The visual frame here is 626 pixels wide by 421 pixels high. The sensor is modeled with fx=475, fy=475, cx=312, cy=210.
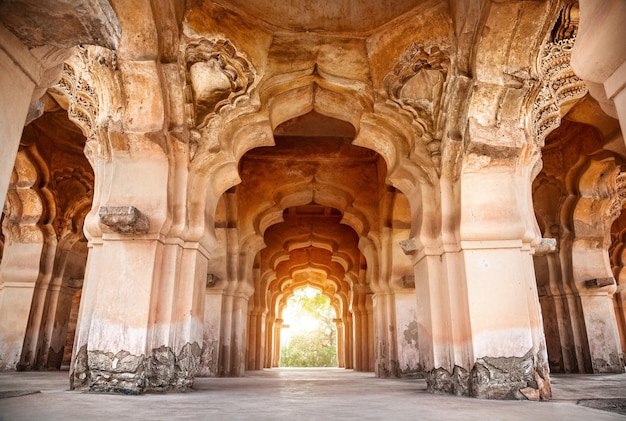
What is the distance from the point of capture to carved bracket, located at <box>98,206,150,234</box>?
4883 millimetres

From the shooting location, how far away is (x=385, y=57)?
594 centimetres

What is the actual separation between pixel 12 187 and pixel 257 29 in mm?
6836

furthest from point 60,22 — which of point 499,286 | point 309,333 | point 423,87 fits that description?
point 309,333

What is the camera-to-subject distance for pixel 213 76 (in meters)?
5.89

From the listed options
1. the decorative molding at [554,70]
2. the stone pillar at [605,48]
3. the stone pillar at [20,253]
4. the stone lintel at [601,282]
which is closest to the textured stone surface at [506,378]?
the decorative molding at [554,70]

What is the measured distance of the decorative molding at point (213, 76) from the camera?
18.4 feet

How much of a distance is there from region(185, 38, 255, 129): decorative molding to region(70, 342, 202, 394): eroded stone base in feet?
Result: 8.95

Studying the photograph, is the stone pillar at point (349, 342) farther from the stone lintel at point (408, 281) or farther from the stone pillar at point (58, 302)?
the stone pillar at point (58, 302)

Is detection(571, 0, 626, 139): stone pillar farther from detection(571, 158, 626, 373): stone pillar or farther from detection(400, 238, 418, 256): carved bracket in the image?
detection(571, 158, 626, 373): stone pillar

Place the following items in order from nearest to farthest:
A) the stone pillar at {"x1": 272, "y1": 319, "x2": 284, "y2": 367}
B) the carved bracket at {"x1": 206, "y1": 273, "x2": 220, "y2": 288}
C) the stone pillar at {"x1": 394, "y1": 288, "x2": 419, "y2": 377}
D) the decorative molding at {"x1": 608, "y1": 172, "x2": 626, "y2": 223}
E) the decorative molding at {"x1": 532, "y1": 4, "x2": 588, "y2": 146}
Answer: the decorative molding at {"x1": 532, "y1": 4, "x2": 588, "y2": 146}, the stone pillar at {"x1": 394, "y1": 288, "x2": 419, "y2": 377}, the carved bracket at {"x1": 206, "y1": 273, "x2": 220, "y2": 288}, the decorative molding at {"x1": 608, "y1": 172, "x2": 626, "y2": 223}, the stone pillar at {"x1": 272, "y1": 319, "x2": 284, "y2": 367}

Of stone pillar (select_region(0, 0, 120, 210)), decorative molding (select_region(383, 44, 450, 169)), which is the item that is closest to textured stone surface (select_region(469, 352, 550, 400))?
decorative molding (select_region(383, 44, 450, 169))

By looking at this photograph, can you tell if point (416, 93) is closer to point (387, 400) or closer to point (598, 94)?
point (598, 94)

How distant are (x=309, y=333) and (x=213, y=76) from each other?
110 ft

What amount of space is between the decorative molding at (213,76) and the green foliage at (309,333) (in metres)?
30.6
